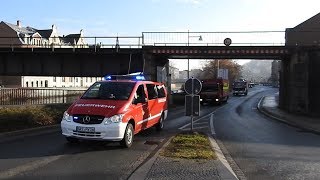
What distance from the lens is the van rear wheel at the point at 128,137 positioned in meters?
12.4

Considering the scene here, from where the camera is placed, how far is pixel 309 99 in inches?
1224

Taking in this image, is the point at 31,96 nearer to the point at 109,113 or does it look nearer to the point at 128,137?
the point at 128,137

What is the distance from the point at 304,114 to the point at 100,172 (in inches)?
968

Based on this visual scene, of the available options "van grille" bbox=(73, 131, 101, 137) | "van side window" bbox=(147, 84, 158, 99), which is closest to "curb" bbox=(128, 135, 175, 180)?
"van grille" bbox=(73, 131, 101, 137)

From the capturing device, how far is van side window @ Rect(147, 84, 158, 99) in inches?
611

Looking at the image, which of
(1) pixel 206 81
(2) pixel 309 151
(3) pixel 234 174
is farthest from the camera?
(1) pixel 206 81

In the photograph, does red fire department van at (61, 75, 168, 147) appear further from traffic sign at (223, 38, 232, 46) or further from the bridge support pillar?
traffic sign at (223, 38, 232, 46)

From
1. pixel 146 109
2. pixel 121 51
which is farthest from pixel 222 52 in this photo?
pixel 146 109

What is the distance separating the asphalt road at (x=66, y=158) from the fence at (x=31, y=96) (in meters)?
26.5

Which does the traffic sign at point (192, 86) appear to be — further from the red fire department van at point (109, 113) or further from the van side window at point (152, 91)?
the red fire department van at point (109, 113)

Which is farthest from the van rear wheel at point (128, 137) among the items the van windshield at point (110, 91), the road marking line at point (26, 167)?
the road marking line at point (26, 167)

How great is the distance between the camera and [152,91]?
15992mm

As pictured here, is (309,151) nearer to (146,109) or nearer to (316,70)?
(146,109)

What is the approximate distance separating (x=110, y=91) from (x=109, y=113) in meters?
1.55
